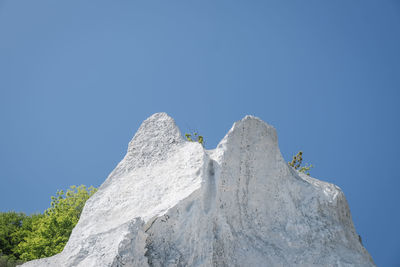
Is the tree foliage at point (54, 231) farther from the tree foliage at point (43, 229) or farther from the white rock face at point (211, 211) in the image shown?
the white rock face at point (211, 211)

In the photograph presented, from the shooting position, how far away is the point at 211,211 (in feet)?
17.7

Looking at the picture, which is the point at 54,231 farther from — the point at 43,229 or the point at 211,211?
the point at 211,211

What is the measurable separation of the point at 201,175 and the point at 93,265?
1874mm

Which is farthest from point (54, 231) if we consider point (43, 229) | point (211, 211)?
point (211, 211)

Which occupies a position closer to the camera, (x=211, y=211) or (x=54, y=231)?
(x=211, y=211)

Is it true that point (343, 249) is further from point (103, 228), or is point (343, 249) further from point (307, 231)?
point (103, 228)

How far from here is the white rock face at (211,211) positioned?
4.97 metres

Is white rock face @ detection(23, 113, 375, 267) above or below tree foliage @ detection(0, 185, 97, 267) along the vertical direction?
below

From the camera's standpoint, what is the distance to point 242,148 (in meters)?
6.35

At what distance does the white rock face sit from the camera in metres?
4.97

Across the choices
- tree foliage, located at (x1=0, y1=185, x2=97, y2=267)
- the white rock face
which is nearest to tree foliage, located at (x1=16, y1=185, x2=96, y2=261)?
tree foliage, located at (x1=0, y1=185, x2=97, y2=267)

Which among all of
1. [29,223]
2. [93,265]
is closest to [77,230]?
[93,265]

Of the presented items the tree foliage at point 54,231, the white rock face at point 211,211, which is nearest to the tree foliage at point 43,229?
the tree foliage at point 54,231

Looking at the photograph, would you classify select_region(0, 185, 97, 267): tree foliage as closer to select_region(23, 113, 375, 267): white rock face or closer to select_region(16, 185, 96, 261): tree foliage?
select_region(16, 185, 96, 261): tree foliage
